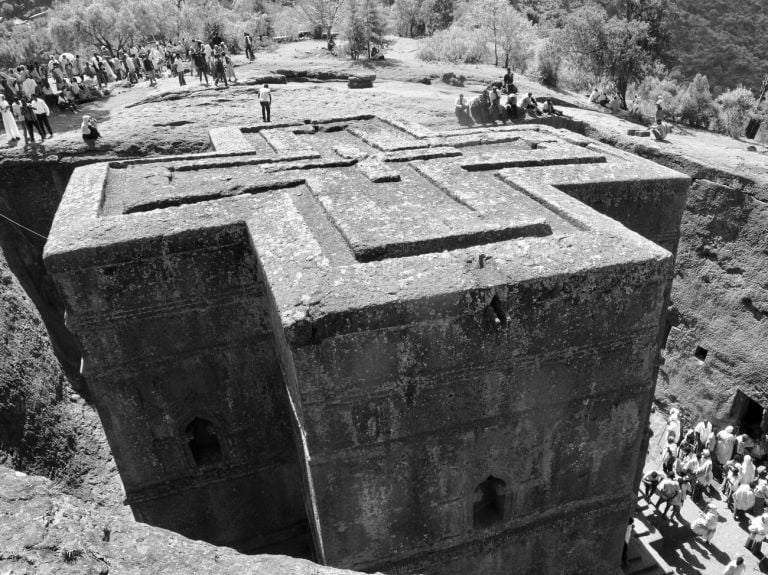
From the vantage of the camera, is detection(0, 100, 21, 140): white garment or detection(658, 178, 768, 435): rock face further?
detection(0, 100, 21, 140): white garment

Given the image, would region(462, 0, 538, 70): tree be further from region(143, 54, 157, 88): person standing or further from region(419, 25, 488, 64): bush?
region(143, 54, 157, 88): person standing

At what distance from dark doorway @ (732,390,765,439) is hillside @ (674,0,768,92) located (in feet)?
106

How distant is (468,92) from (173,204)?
14.0 meters

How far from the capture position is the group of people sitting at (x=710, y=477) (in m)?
8.50

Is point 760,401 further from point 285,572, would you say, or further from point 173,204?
point 285,572

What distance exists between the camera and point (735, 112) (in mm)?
21656

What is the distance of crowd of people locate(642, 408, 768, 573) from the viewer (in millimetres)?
8508

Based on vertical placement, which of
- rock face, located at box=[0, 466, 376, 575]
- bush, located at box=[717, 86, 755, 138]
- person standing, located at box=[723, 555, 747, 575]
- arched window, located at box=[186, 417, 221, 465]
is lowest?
person standing, located at box=[723, 555, 747, 575]

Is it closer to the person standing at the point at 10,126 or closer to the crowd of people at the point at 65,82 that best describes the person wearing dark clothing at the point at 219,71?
the crowd of people at the point at 65,82

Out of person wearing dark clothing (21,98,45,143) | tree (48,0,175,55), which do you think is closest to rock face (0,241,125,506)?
person wearing dark clothing (21,98,45,143)

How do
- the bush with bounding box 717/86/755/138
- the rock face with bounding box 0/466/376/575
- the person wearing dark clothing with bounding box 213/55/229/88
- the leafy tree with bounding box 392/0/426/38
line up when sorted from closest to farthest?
the rock face with bounding box 0/466/376/575
the person wearing dark clothing with bounding box 213/55/229/88
the bush with bounding box 717/86/755/138
the leafy tree with bounding box 392/0/426/38

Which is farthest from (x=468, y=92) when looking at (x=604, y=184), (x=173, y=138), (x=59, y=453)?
(x=59, y=453)

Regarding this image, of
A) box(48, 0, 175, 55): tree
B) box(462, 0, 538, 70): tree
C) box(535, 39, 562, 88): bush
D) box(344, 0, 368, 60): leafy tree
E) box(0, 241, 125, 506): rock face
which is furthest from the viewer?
box(48, 0, 175, 55): tree

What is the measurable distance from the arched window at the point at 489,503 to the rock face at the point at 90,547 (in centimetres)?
311
